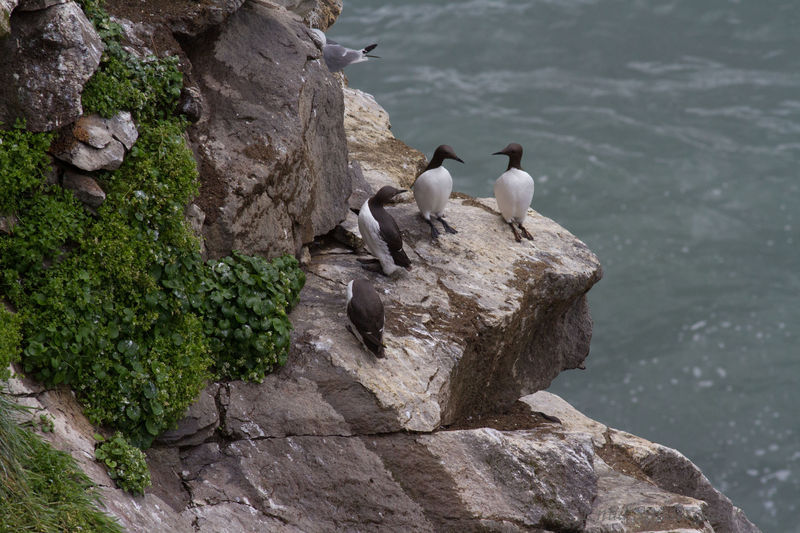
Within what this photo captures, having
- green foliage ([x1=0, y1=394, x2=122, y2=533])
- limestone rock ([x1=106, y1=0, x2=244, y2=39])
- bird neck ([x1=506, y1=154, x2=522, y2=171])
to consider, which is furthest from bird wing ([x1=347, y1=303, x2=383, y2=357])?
bird neck ([x1=506, y1=154, x2=522, y2=171])

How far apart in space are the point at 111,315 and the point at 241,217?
172 cm

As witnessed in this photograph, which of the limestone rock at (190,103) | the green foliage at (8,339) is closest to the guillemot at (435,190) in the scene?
the limestone rock at (190,103)

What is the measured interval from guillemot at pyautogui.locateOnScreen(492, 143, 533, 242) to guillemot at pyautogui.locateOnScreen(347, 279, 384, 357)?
9.57 ft

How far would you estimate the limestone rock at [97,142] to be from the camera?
6266 millimetres

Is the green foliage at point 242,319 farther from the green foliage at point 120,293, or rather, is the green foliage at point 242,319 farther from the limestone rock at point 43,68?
the limestone rock at point 43,68

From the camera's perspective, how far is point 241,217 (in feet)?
24.9

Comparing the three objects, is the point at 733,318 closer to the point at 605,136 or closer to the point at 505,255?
the point at 605,136

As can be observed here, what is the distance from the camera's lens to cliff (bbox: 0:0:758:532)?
6.51 meters

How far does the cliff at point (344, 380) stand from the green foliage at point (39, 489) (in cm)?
27

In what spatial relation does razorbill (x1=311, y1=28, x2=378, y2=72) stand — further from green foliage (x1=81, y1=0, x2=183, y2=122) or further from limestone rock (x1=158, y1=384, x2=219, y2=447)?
limestone rock (x1=158, y1=384, x2=219, y2=447)

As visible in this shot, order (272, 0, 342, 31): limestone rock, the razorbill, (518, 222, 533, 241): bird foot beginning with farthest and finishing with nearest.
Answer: (272, 0, 342, 31): limestone rock, the razorbill, (518, 222, 533, 241): bird foot

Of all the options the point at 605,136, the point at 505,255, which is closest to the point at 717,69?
the point at 605,136

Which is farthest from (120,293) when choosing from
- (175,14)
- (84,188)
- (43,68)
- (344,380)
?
(175,14)

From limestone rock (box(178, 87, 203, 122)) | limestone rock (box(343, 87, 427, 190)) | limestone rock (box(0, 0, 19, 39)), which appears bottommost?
limestone rock (box(343, 87, 427, 190))
